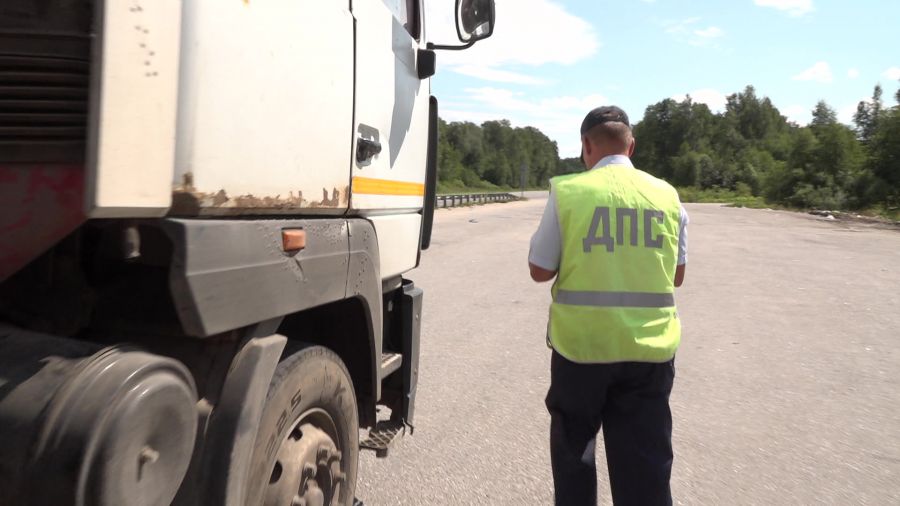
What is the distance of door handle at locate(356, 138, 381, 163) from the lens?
2.69 metres

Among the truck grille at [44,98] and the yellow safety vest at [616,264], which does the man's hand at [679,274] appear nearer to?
the yellow safety vest at [616,264]

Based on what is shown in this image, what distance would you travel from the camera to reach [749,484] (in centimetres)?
392

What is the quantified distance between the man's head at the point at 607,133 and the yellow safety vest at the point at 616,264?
0.42 ft

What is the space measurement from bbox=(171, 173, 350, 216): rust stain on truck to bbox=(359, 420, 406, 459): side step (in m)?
1.36

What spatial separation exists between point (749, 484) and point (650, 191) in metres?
2.23

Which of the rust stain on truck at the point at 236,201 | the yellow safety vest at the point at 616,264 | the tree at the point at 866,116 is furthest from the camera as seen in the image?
the tree at the point at 866,116

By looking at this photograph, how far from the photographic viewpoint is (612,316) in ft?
8.43

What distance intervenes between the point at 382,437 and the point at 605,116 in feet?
6.10

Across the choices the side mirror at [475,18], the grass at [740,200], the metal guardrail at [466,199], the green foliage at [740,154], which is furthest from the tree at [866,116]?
the side mirror at [475,18]

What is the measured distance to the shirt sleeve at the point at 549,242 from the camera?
265 centimetres

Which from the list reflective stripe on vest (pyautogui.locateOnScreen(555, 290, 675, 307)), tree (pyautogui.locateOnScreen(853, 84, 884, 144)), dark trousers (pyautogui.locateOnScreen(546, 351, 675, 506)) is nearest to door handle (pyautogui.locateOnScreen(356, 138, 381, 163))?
reflective stripe on vest (pyautogui.locateOnScreen(555, 290, 675, 307))

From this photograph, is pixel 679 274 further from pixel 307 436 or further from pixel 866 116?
pixel 866 116

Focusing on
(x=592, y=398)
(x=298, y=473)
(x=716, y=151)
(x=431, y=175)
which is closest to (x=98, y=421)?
(x=298, y=473)

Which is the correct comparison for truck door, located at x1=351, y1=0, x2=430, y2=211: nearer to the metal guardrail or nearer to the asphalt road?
the asphalt road
